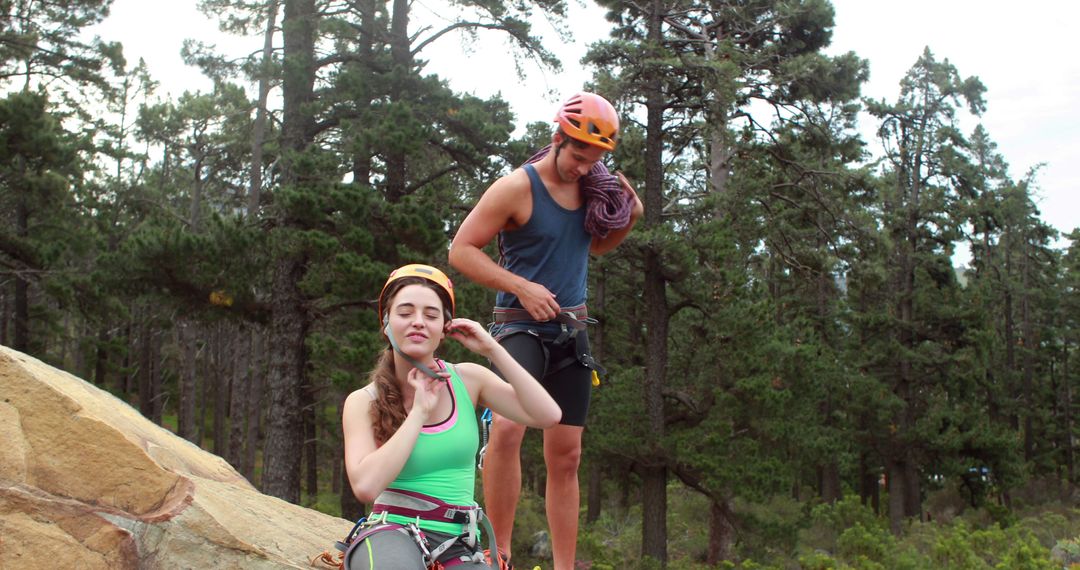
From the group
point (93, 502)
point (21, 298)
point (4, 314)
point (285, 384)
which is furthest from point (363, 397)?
point (4, 314)

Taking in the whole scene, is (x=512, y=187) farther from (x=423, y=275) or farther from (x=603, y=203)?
(x=423, y=275)

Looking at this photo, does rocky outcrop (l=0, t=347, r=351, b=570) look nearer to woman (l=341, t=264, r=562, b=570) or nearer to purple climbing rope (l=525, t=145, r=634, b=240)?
woman (l=341, t=264, r=562, b=570)

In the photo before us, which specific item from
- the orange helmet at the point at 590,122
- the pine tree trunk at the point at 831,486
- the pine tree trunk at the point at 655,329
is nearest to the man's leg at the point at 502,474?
the orange helmet at the point at 590,122

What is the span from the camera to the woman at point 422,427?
8.43 feet

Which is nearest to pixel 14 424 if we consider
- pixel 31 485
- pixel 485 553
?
pixel 31 485

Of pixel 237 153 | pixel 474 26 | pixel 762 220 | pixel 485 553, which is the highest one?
pixel 474 26

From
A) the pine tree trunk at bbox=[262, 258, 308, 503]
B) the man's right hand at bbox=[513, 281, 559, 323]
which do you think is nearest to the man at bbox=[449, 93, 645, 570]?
the man's right hand at bbox=[513, 281, 559, 323]

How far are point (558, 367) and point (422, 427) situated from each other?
3.55 feet

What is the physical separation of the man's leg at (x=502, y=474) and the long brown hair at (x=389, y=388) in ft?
2.53

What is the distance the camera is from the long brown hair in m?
2.77

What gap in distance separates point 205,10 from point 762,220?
426 inches

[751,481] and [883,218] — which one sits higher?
[883,218]

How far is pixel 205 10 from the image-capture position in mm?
14844

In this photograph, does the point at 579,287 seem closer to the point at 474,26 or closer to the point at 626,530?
the point at 474,26
